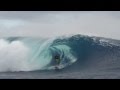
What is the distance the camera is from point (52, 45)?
2.26 m

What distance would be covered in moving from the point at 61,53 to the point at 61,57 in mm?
49

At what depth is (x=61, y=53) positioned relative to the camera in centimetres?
227

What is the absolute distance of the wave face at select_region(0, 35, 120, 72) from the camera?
2.22 metres

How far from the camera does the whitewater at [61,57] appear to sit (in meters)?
2.22

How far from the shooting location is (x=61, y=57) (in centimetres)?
226

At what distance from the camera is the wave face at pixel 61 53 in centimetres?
222

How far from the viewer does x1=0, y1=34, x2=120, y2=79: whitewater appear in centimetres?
222
